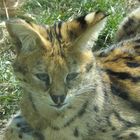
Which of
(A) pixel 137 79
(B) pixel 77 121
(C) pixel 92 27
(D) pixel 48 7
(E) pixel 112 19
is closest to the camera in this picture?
(C) pixel 92 27

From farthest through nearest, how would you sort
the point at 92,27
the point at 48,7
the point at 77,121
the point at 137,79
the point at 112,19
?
the point at 48,7 → the point at 112,19 → the point at 137,79 → the point at 77,121 → the point at 92,27

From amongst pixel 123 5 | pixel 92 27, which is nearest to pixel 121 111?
pixel 92 27

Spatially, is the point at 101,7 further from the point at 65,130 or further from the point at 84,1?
the point at 65,130

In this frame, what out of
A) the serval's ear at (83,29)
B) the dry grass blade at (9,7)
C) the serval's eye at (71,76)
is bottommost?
the serval's eye at (71,76)

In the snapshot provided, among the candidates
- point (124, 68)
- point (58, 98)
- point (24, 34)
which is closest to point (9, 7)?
point (124, 68)

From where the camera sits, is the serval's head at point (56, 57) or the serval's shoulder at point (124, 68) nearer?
the serval's head at point (56, 57)

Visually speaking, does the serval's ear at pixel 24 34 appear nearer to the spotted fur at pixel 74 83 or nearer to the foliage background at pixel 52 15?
the spotted fur at pixel 74 83

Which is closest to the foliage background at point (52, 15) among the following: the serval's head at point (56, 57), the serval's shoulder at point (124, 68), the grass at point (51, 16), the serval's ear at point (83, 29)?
the grass at point (51, 16)

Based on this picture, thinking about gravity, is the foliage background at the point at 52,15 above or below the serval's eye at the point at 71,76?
above
